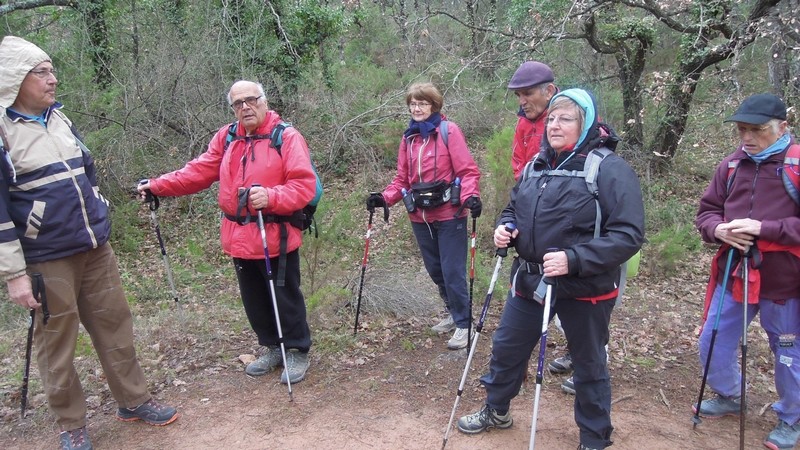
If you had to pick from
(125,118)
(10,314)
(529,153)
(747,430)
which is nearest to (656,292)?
(747,430)

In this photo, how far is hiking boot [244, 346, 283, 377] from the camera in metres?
4.52

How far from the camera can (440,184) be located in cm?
456

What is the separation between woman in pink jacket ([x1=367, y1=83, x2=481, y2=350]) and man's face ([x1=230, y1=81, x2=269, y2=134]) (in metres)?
1.23

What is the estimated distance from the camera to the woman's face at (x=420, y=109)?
456cm

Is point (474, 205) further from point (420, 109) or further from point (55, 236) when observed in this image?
point (55, 236)

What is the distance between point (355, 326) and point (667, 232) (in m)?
4.83

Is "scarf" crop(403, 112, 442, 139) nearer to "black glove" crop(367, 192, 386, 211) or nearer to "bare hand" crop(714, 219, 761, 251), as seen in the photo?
"black glove" crop(367, 192, 386, 211)

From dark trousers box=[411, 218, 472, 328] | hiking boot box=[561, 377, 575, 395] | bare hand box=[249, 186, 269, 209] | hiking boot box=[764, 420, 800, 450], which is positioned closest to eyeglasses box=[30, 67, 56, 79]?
bare hand box=[249, 186, 269, 209]

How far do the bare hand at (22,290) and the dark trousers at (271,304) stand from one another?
1.32 meters

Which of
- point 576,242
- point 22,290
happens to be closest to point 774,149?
point 576,242

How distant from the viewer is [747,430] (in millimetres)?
3836

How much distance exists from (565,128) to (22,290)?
3212mm

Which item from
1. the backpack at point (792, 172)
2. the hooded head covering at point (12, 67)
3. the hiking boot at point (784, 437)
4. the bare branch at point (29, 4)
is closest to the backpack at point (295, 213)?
the hooded head covering at point (12, 67)

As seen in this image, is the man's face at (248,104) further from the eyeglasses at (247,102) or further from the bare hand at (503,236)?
the bare hand at (503,236)
